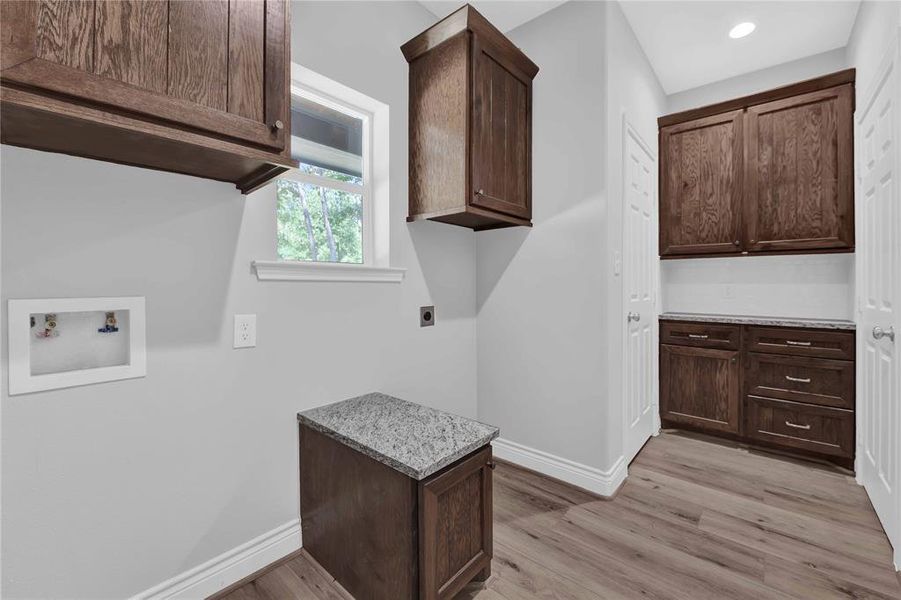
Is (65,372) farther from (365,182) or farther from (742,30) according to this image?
(742,30)

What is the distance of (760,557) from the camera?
171cm

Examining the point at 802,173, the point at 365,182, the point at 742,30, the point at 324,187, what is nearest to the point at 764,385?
the point at 802,173

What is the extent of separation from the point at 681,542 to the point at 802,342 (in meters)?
1.76

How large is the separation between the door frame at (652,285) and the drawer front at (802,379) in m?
0.61

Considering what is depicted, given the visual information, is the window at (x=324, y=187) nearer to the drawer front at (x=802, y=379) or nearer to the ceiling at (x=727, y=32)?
the ceiling at (x=727, y=32)

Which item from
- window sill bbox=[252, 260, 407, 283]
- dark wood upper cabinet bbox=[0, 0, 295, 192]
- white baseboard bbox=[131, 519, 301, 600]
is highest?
dark wood upper cabinet bbox=[0, 0, 295, 192]

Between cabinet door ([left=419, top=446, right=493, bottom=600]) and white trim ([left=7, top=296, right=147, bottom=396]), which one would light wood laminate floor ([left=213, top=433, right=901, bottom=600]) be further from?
white trim ([left=7, top=296, right=147, bottom=396])

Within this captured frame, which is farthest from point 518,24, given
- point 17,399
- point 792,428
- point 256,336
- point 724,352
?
point 792,428

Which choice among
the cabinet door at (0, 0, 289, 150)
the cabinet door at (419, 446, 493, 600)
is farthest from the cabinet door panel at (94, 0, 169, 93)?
the cabinet door at (419, 446, 493, 600)

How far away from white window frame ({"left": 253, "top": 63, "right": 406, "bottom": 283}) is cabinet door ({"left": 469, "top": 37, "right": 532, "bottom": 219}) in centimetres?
49

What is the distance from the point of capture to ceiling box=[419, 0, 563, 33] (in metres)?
2.30

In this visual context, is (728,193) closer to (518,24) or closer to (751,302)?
(751,302)

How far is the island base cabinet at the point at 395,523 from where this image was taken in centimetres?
129

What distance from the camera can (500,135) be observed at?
2.21 m
